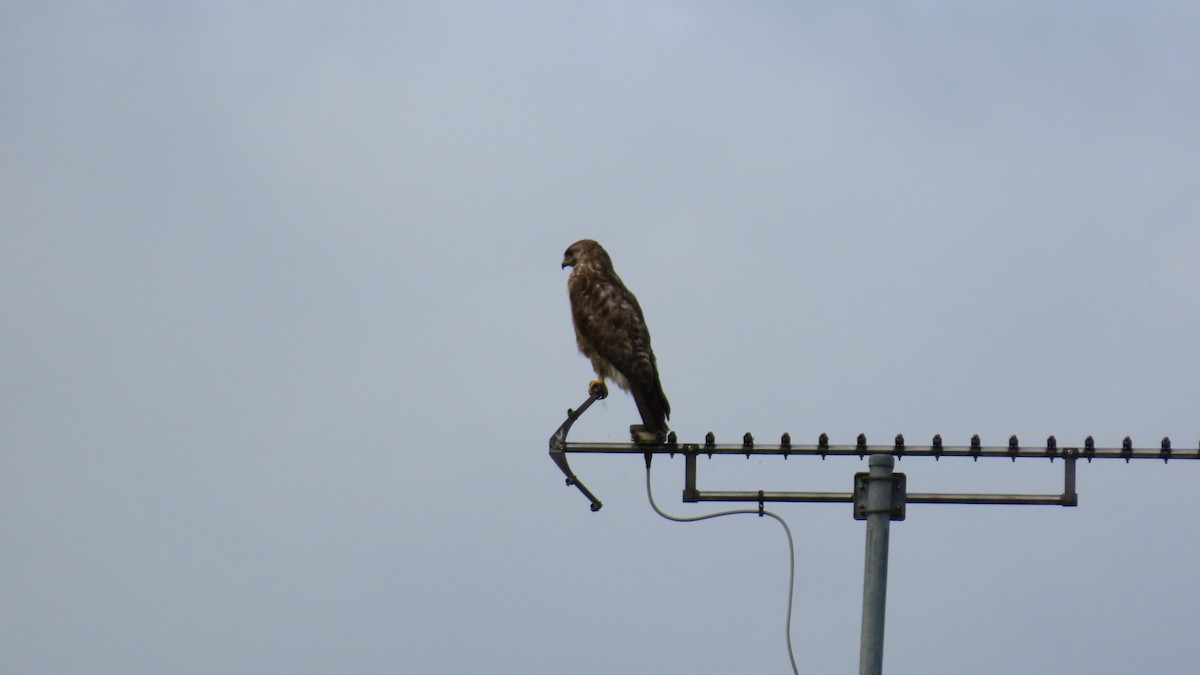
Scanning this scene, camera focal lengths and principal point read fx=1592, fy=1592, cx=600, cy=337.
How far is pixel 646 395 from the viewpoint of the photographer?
1141cm

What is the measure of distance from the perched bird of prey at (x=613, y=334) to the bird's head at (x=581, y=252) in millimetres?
15

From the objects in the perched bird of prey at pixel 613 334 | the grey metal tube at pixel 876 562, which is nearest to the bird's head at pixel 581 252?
the perched bird of prey at pixel 613 334

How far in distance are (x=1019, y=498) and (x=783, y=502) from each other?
3.53ft

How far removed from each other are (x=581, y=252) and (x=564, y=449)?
19.9 ft

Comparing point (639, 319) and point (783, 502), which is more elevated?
point (639, 319)

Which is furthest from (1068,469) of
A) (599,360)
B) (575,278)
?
(575,278)

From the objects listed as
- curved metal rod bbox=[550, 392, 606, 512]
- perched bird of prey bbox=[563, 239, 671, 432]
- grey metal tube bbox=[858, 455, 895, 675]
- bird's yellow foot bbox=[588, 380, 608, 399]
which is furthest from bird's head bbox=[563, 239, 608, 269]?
grey metal tube bbox=[858, 455, 895, 675]

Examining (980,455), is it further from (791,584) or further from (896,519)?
(791,584)

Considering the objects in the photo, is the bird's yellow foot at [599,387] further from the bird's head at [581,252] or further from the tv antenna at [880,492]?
the tv antenna at [880,492]

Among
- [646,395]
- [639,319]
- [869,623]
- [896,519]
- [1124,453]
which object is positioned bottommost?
[869,623]

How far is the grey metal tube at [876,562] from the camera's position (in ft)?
22.7

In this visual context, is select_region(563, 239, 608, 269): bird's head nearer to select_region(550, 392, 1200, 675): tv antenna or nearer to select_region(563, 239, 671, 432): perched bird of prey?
select_region(563, 239, 671, 432): perched bird of prey

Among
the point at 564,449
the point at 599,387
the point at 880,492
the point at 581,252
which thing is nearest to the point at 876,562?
the point at 880,492

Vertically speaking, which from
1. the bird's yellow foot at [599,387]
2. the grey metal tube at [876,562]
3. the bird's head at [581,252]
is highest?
the bird's head at [581,252]
